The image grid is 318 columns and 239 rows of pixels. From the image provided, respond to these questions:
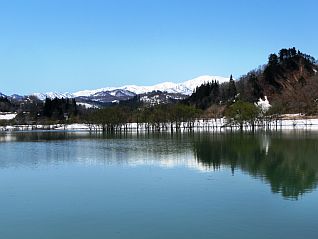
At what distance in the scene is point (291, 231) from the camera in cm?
1730

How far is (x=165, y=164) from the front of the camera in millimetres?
40812

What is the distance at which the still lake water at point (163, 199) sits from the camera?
18031 mm

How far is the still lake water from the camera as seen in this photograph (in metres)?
18.0

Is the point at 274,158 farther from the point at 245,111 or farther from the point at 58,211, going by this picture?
the point at 245,111

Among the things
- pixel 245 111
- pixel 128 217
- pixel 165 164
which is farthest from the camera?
pixel 245 111

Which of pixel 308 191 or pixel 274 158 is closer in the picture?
pixel 308 191

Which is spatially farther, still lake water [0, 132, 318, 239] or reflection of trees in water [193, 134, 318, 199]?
reflection of trees in water [193, 134, 318, 199]

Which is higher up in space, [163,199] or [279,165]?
[279,165]

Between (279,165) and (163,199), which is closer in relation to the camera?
(163,199)

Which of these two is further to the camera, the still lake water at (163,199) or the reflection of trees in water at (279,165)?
the reflection of trees in water at (279,165)

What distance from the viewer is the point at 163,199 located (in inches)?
957

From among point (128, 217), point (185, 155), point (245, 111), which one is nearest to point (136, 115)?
point (245, 111)

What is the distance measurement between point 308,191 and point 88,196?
44.5 ft

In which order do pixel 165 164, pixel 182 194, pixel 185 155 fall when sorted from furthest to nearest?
pixel 185 155 → pixel 165 164 → pixel 182 194
